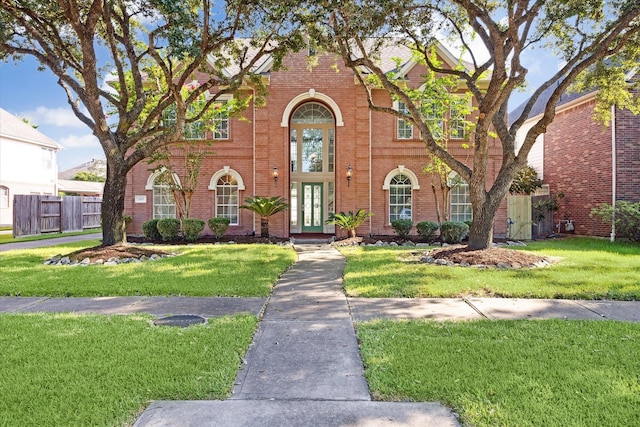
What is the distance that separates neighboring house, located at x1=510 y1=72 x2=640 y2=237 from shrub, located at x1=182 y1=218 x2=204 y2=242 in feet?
45.1

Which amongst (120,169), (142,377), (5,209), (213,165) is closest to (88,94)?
(120,169)

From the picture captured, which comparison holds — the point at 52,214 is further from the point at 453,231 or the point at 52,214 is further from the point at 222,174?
the point at 453,231

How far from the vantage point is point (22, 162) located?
81.3 ft

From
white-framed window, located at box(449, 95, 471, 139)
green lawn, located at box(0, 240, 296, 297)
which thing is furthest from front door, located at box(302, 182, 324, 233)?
green lawn, located at box(0, 240, 296, 297)

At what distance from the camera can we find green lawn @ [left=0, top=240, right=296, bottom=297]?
607 cm

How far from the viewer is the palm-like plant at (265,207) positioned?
1386cm

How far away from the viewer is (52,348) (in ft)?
11.9

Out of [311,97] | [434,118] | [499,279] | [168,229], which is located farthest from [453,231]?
[168,229]

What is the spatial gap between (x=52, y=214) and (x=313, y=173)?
13.4m

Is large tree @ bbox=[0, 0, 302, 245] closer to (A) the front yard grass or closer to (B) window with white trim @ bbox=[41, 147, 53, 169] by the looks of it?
(A) the front yard grass

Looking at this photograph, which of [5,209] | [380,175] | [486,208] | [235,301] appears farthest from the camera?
[5,209]

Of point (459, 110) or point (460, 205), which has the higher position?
point (459, 110)

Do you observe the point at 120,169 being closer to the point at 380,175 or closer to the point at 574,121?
the point at 380,175

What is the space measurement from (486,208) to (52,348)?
29.2 ft
